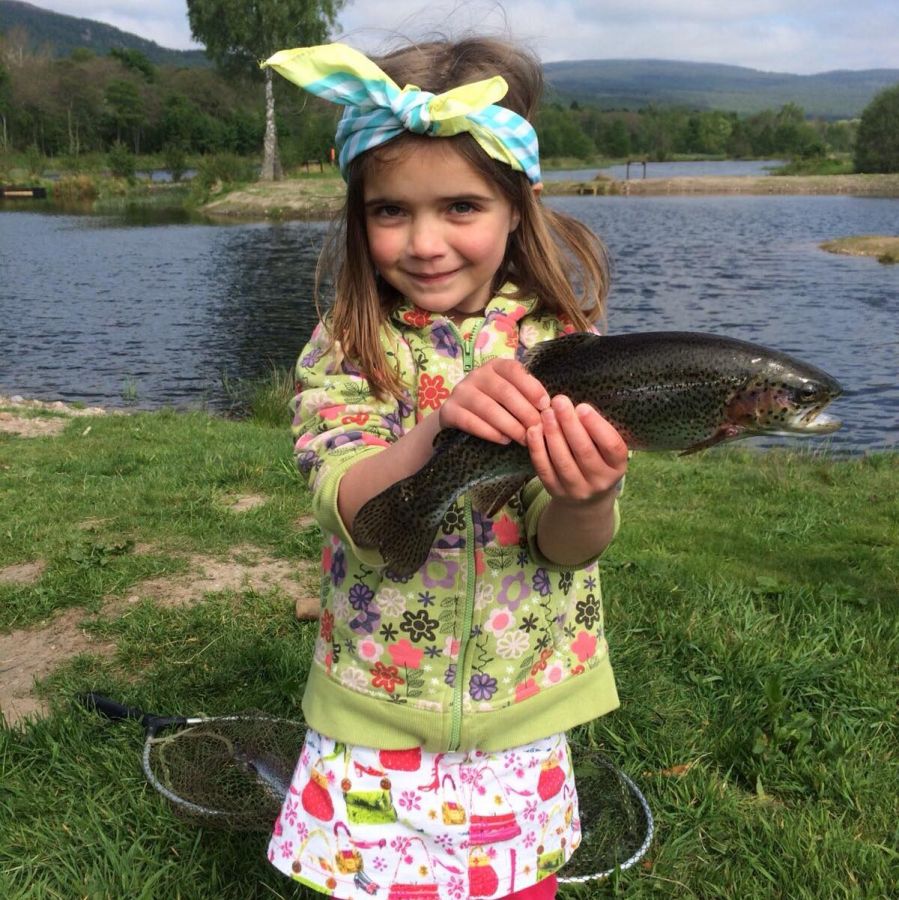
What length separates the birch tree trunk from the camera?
67.9 m

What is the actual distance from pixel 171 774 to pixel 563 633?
1729mm

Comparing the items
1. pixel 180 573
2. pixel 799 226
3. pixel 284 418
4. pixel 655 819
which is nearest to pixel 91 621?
pixel 180 573

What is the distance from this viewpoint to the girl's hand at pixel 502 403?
76.4 inches

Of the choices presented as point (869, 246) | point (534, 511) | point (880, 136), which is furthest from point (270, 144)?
point (534, 511)

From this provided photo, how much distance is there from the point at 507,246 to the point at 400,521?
1035mm

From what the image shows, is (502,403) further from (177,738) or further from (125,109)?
(125,109)

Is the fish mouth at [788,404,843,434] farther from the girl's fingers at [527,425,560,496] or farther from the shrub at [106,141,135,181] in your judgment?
the shrub at [106,141,135,181]

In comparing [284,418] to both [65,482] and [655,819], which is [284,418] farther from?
[655,819]

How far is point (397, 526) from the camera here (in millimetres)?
2141

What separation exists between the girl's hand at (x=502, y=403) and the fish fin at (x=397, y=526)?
0.25 metres

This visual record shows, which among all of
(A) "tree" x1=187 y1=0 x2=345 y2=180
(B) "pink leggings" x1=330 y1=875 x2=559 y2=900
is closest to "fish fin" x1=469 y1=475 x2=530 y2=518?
(B) "pink leggings" x1=330 y1=875 x2=559 y2=900

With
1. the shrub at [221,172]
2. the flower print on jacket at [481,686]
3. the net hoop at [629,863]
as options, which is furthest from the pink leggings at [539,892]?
the shrub at [221,172]

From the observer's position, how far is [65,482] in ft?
26.5

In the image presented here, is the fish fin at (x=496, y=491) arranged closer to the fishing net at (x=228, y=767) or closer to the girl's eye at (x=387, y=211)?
the girl's eye at (x=387, y=211)
